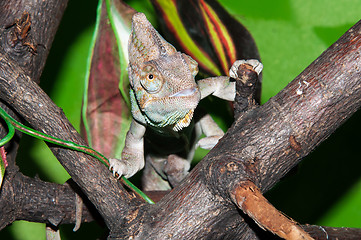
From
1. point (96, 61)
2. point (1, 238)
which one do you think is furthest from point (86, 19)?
point (1, 238)

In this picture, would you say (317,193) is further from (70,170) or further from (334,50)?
(70,170)

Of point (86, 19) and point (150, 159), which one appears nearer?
point (150, 159)

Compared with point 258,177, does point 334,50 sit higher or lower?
higher

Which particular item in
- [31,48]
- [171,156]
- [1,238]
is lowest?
[1,238]

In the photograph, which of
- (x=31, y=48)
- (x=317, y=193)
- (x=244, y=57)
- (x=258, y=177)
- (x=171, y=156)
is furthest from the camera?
(x=317, y=193)

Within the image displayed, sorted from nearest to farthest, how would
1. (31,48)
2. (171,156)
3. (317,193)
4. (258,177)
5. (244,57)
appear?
(258,177) → (31,48) → (171,156) → (244,57) → (317,193)

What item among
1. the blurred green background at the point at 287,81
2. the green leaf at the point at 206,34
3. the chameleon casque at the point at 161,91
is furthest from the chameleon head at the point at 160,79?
the blurred green background at the point at 287,81

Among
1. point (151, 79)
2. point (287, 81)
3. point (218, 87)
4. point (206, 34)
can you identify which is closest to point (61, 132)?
point (151, 79)

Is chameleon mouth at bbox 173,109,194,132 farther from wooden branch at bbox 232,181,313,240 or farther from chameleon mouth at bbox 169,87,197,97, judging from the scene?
wooden branch at bbox 232,181,313,240
